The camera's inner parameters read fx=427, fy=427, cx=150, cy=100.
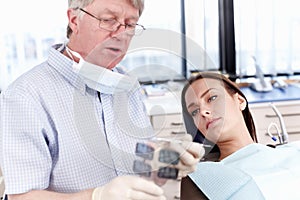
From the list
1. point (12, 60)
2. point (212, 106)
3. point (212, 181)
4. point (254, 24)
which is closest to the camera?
point (212, 106)

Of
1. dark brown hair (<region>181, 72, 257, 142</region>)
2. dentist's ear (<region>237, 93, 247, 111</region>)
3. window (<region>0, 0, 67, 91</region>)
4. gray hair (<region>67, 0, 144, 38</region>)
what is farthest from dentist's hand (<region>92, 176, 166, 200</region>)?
window (<region>0, 0, 67, 91</region>)

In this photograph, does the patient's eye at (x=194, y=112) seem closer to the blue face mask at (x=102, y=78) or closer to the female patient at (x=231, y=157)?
the female patient at (x=231, y=157)

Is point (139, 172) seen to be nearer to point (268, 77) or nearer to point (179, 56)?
point (179, 56)

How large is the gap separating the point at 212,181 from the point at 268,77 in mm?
1849

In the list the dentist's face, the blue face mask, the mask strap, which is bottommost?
the blue face mask

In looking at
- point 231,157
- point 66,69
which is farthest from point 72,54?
point 231,157

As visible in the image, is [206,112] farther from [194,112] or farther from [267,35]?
[267,35]

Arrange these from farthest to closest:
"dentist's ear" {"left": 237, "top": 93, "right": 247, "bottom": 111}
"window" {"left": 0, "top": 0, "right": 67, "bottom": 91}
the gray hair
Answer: "window" {"left": 0, "top": 0, "right": 67, "bottom": 91}, "dentist's ear" {"left": 237, "top": 93, "right": 247, "bottom": 111}, the gray hair

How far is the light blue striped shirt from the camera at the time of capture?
3.10ft

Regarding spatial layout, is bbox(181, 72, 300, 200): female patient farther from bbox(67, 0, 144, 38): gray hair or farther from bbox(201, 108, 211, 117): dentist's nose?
bbox(67, 0, 144, 38): gray hair

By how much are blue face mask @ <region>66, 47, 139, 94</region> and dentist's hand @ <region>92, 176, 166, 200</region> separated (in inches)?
10.0

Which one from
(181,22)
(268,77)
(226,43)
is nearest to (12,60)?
(181,22)

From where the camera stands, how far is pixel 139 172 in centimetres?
94

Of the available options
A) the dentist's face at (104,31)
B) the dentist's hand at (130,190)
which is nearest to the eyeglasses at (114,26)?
the dentist's face at (104,31)
